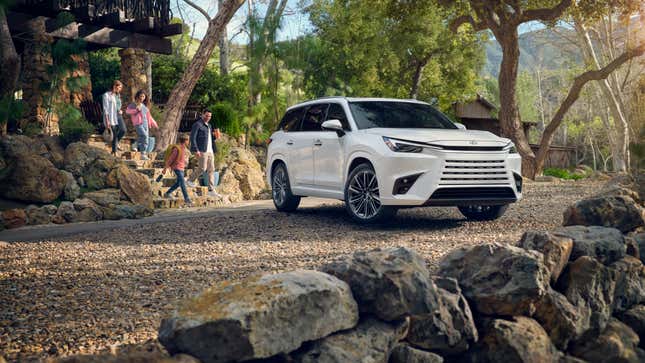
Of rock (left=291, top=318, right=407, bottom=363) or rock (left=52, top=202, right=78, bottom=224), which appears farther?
rock (left=52, top=202, right=78, bottom=224)

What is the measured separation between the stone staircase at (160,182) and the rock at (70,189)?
152 centimetres

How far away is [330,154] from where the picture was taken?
9992 millimetres

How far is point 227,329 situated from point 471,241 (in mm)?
4868

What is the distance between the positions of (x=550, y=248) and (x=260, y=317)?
344cm

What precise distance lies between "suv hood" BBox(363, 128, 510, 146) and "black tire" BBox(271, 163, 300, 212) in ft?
7.97

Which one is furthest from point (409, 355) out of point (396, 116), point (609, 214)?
point (396, 116)

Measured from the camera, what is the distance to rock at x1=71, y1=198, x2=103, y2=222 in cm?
1155

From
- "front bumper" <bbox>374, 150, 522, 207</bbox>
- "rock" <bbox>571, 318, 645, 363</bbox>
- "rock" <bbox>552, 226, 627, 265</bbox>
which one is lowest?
"rock" <bbox>571, 318, 645, 363</bbox>

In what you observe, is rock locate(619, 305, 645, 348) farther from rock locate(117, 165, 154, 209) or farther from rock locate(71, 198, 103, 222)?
rock locate(117, 165, 154, 209)

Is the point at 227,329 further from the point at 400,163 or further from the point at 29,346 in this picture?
the point at 400,163

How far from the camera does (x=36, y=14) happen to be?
58.2 ft

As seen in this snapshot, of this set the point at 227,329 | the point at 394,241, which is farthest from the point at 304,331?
the point at 394,241

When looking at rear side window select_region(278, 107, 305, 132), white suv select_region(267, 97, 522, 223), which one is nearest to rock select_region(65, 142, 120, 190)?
rear side window select_region(278, 107, 305, 132)

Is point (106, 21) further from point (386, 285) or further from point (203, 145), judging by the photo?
point (386, 285)
